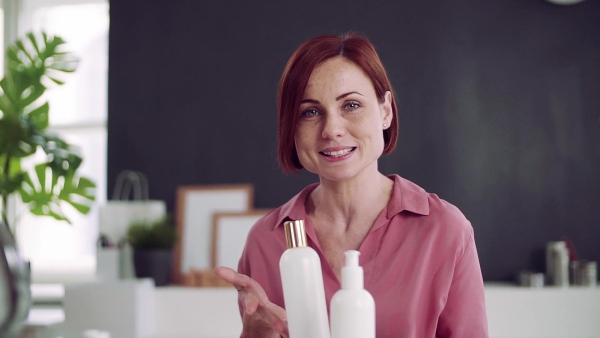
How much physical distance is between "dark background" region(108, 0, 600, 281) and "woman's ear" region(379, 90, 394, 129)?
226 centimetres

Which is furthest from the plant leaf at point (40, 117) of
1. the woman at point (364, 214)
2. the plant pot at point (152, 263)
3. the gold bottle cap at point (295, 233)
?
the gold bottle cap at point (295, 233)

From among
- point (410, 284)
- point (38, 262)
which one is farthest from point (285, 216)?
point (38, 262)

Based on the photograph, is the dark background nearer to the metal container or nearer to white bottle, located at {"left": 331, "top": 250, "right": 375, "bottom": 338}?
the metal container

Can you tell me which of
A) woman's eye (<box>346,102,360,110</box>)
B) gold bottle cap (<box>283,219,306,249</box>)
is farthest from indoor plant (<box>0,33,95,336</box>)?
gold bottle cap (<box>283,219,306,249</box>)

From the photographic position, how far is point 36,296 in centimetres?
384

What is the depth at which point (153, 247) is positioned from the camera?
3568 mm

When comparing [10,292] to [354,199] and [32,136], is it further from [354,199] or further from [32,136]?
[32,136]

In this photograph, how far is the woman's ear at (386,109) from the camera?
1.28m

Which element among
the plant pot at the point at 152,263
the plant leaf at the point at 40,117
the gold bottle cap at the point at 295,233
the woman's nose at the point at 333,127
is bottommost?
the plant pot at the point at 152,263

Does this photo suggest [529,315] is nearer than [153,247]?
Yes

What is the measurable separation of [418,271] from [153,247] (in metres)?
2.52

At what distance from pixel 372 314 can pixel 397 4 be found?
10.2 ft

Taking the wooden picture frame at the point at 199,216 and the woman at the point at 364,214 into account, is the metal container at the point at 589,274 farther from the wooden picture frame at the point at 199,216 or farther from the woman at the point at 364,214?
the woman at the point at 364,214

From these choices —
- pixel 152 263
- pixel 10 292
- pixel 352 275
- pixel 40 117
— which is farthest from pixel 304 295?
pixel 40 117
